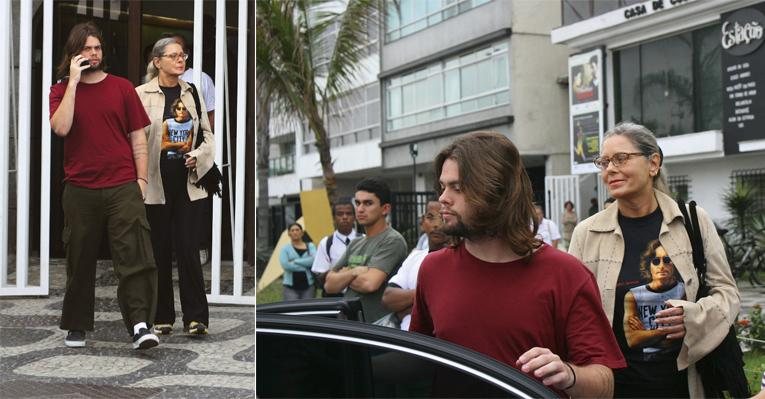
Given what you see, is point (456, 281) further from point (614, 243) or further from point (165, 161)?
point (614, 243)

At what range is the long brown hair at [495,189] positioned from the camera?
1810 millimetres

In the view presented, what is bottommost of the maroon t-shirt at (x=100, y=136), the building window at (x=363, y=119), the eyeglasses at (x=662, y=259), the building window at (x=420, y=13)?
the eyeglasses at (x=662, y=259)

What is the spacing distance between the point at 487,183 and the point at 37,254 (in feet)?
3.38

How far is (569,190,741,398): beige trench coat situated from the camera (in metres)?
2.64

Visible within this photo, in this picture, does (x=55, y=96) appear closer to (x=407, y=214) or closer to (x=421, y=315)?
(x=421, y=315)

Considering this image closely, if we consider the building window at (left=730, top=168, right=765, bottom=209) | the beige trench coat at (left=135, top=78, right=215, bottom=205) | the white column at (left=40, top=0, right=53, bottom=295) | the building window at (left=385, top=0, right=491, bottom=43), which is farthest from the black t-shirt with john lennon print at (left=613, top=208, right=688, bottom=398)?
the building window at (left=385, top=0, right=491, bottom=43)

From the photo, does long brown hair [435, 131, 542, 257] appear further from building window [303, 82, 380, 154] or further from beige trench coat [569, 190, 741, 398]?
building window [303, 82, 380, 154]

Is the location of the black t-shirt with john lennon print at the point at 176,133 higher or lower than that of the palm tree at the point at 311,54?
lower

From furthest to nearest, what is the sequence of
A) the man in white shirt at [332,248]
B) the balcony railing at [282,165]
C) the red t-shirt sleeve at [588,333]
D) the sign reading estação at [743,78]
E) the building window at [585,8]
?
the balcony railing at [282,165] → the building window at [585,8] → the sign reading estação at [743,78] → the man in white shirt at [332,248] → the red t-shirt sleeve at [588,333]

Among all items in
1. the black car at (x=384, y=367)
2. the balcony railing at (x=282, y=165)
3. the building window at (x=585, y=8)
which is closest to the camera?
the black car at (x=384, y=367)

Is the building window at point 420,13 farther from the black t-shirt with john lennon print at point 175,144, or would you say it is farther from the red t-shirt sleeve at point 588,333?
the red t-shirt sleeve at point 588,333

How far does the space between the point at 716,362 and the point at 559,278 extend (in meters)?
1.18

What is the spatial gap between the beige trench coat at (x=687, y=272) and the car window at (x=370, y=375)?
130 cm

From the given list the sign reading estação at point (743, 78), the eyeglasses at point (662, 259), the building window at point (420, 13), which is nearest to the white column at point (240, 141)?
the eyeglasses at point (662, 259)
